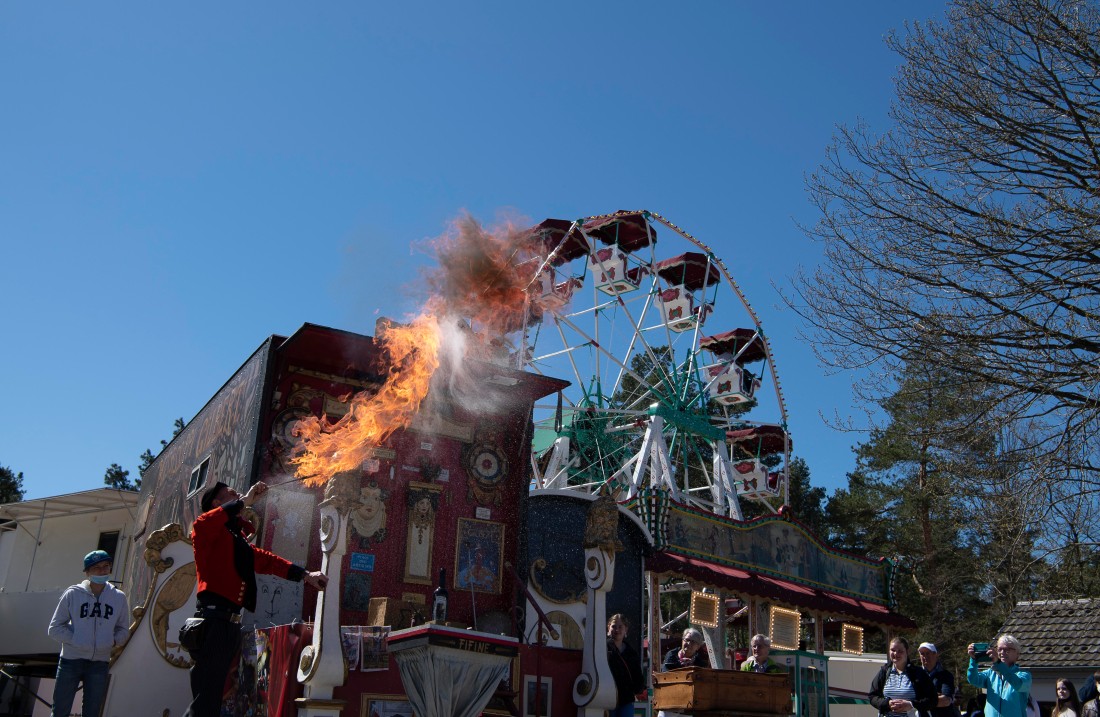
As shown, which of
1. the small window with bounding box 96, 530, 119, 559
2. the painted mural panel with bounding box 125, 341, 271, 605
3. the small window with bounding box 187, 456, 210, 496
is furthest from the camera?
the small window with bounding box 96, 530, 119, 559

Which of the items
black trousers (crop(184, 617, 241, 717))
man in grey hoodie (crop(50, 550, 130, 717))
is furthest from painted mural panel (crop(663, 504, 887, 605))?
black trousers (crop(184, 617, 241, 717))

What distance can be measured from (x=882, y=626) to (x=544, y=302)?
12.1 m

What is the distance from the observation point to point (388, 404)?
11.0 m

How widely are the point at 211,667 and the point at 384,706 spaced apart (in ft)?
7.78

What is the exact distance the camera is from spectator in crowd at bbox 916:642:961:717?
8750 millimetres

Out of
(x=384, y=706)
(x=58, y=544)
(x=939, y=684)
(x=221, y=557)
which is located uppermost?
(x=58, y=544)

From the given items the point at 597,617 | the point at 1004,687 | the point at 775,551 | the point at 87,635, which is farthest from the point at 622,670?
the point at 775,551

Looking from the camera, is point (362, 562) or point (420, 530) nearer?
point (362, 562)

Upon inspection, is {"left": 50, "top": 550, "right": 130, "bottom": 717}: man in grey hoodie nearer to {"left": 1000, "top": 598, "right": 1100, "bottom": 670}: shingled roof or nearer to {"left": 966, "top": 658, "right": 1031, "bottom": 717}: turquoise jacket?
{"left": 966, "top": 658, "right": 1031, "bottom": 717}: turquoise jacket

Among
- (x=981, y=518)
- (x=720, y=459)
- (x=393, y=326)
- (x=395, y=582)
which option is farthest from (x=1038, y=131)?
(x=720, y=459)

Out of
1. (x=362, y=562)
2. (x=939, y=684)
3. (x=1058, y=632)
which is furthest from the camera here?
(x=1058, y=632)

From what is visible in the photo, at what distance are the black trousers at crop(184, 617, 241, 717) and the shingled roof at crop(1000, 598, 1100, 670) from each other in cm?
1619

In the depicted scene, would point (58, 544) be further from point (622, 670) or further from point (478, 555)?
point (622, 670)

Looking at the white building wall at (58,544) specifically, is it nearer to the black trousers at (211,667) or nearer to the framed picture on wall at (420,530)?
the framed picture on wall at (420,530)
